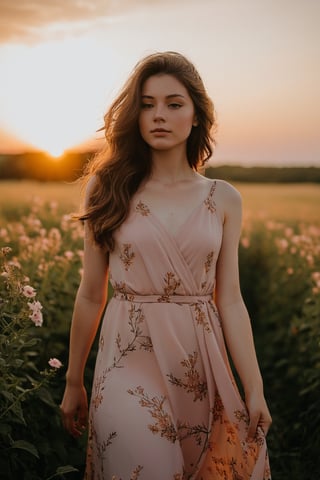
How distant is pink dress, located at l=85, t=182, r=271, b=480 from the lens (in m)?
2.48

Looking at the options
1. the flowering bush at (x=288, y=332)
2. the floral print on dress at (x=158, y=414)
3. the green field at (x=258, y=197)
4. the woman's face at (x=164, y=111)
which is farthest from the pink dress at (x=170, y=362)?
the green field at (x=258, y=197)

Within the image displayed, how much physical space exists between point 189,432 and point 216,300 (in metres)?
0.50

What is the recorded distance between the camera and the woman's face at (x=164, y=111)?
8.64ft

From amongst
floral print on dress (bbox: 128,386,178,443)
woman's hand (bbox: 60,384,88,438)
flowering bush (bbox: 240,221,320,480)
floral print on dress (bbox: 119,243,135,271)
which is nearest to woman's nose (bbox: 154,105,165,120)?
floral print on dress (bbox: 119,243,135,271)

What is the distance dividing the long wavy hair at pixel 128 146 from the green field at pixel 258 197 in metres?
2.37

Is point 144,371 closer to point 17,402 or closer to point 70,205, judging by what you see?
point 17,402

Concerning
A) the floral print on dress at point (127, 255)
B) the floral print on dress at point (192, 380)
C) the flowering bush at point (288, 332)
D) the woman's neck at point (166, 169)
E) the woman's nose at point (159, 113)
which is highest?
the woman's nose at point (159, 113)

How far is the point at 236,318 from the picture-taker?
2656 millimetres

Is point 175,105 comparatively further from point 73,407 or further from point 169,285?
point 73,407

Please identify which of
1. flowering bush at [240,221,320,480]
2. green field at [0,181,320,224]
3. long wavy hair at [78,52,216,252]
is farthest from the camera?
green field at [0,181,320,224]

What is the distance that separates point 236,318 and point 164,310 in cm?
29

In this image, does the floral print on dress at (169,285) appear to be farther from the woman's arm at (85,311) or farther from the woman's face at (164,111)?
the woman's face at (164,111)

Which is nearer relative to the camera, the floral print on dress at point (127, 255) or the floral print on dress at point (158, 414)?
the floral print on dress at point (158, 414)

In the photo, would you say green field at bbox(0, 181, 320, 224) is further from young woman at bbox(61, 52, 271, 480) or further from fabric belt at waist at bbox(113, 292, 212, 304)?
fabric belt at waist at bbox(113, 292, 212, 304)
